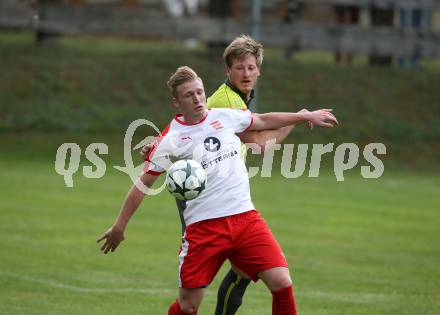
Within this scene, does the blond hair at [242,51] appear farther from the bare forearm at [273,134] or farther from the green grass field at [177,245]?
the green grass field at [177,245]

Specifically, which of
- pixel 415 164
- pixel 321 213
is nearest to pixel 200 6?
pixel 415 164

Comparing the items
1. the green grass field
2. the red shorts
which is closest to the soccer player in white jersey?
the red shorts

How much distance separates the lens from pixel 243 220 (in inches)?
260

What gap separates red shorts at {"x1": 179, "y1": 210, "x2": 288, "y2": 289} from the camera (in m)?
6.51

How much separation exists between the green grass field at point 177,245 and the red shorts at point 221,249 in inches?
75.1

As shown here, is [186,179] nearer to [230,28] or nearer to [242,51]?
[242,51]

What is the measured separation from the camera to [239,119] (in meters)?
6.79

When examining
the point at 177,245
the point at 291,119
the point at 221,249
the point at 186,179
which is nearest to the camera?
the point at 186,179

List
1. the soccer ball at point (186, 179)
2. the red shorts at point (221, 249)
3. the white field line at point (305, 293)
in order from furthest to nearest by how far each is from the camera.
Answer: the white field line at point (305, 293)
the red shorts at point (221, 249)
the soccer ball at point (186, 179)

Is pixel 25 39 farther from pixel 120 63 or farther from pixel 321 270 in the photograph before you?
pixel 321 270

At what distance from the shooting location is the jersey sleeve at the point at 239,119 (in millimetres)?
6773

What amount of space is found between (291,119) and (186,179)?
2.96ft

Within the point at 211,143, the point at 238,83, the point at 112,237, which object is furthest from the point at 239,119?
the point at 112,237

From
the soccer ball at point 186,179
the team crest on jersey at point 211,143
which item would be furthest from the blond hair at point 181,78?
the soccer ball at point 186,179
